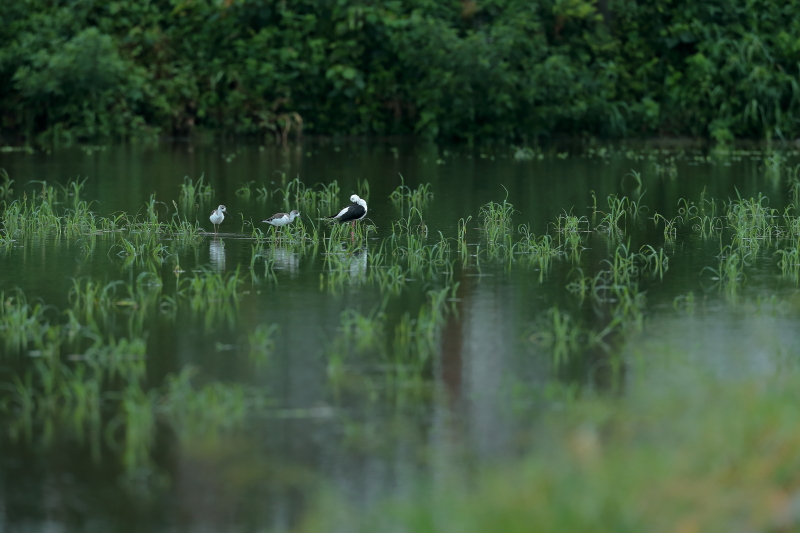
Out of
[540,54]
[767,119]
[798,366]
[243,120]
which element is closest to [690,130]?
[767,119]

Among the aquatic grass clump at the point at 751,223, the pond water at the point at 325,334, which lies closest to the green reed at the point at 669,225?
the pond water at the point at 325,334

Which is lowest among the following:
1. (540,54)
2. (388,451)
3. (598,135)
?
(388,451)

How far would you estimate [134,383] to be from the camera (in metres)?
6.25

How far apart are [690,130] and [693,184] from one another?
9296mm

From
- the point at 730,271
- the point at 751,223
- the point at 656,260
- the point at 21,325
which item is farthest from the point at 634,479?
the point at 751,223

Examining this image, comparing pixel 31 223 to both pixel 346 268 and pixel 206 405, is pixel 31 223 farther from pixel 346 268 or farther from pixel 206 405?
pixel 206 405

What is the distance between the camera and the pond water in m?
5.15

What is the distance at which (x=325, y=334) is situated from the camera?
7.50 metres

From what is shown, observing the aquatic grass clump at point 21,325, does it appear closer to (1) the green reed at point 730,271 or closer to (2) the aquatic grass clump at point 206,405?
(2) the aquatic grass clump at point 206,405

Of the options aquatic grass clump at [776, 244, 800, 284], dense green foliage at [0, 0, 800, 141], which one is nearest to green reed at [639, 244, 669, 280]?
aquatic grass clump at [776, 244, 800, 284]

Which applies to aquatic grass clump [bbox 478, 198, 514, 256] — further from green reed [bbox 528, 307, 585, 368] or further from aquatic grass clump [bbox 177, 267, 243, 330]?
green reed [bbox 528, 307, 585, 368]

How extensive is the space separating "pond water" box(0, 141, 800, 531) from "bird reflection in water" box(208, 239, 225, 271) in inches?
2.2

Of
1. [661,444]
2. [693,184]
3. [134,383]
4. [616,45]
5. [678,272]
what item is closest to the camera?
[661,444]

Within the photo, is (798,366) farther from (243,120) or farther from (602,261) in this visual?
(243,120)
